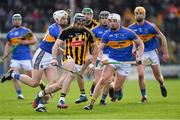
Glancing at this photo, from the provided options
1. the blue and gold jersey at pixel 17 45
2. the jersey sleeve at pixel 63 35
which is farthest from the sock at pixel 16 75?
the blue and gold jersey at pixel 17 45

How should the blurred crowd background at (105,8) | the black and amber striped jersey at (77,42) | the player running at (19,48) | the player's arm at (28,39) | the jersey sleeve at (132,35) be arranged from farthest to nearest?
the blurred crowd background at (105,8) → the player running at (19,48) → the player's arm at (28,39) → the jersey sleeve at (132,35) → the black and amber striped jersey at (77,42)

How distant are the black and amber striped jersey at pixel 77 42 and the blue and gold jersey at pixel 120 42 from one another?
852mm

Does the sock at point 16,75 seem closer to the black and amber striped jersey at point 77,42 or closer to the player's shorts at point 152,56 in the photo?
the black and amber striped jersey at point 77,42

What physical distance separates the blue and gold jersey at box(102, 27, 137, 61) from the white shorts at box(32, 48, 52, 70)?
5.12 ft

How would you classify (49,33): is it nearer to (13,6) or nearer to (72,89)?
(72,89)

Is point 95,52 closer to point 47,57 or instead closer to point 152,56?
point 47,57

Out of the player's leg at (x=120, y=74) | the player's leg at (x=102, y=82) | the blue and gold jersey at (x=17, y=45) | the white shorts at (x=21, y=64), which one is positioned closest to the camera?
the player's leg at (x=102, y=82)

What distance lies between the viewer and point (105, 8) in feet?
137

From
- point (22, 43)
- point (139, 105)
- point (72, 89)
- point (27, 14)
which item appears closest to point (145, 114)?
point (139, 105)

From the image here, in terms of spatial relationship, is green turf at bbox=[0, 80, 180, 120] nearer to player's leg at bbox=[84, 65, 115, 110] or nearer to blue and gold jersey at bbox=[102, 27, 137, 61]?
player's leg at bbox=[84, 65, 115, 110]

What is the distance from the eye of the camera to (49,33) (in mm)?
20984

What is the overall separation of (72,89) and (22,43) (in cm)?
545

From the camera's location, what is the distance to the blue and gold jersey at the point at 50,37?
20859 millimetres

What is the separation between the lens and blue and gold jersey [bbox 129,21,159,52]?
23109 mm
